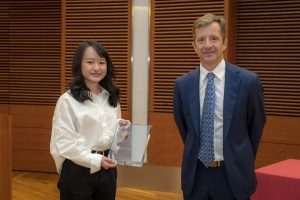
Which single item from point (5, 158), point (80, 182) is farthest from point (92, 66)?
point (5, 158)

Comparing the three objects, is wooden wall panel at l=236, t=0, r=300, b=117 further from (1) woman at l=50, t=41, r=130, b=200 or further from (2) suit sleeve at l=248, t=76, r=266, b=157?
(1) woman at l=50, t=41, r=130, b=200

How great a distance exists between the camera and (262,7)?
4.65 m

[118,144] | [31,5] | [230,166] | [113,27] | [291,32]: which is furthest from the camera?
[31,5]

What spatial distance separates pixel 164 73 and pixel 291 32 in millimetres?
1612

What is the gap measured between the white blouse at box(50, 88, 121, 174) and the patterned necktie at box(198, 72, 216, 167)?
21.3 inches

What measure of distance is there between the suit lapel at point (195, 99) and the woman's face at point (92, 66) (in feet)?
1.74

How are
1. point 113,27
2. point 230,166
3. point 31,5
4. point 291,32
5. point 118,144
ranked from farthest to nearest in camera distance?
point 31,5, point 113,27, point 291,32, point 118,144, point 230,166

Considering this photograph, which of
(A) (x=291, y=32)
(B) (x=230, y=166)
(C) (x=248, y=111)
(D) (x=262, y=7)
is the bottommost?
(B) (x=230, y=166)

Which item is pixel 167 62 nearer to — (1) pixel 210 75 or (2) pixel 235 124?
(1) pixel 210 75

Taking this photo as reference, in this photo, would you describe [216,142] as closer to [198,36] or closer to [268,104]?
[198,36]

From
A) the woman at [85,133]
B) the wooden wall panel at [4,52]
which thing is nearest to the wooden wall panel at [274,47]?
the woman at [85,133]

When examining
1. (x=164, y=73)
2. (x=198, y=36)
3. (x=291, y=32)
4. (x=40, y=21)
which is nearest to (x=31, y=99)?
(x=40, y=21)

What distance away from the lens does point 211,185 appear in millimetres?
1928

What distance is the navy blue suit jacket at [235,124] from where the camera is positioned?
1.91 meters
